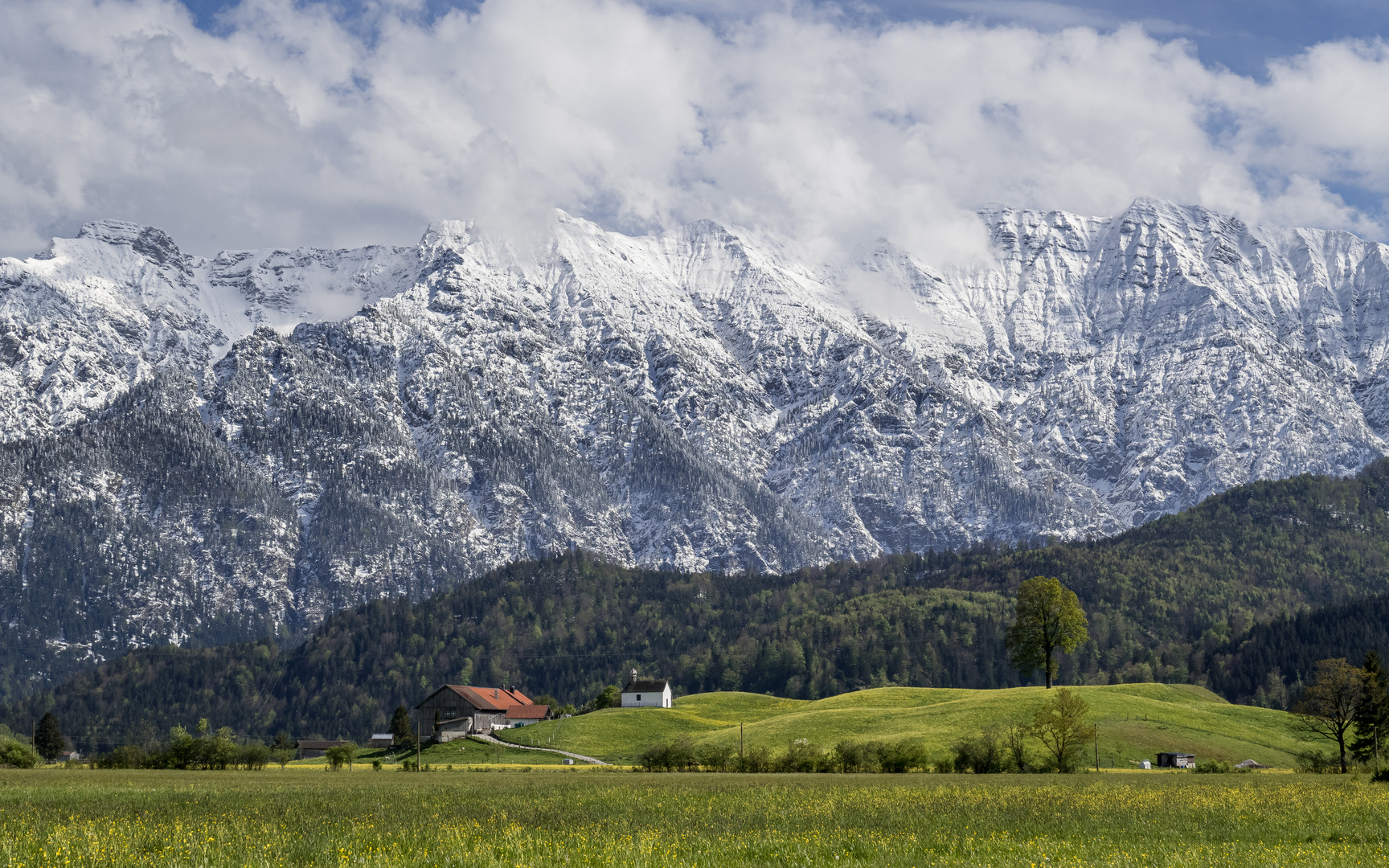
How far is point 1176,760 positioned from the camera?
345ft

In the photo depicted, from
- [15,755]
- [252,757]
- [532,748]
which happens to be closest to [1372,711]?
[532,748]

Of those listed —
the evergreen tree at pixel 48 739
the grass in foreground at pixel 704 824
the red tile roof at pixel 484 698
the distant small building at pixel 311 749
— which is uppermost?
the red tile roof at pixel 484 698

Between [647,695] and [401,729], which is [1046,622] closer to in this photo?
[647,695]

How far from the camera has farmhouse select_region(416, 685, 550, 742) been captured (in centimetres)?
17875

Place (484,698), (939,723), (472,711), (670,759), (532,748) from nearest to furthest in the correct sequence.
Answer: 1. (670,759)
2. (939,723)
3. (532,748)
4. (472,711)
5. (484,698)

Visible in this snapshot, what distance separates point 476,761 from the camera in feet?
421

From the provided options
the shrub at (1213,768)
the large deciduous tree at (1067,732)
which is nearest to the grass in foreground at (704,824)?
the large deciduous tree at (1067,732)

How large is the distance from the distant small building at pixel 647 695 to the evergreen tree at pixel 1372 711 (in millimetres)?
105172

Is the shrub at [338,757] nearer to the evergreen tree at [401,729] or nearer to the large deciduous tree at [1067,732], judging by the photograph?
the evergreen tree at [401,729]

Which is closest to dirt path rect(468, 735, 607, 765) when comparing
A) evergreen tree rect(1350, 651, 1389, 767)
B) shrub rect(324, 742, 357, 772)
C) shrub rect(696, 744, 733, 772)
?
shrub rect(696, 744, 733, 772)

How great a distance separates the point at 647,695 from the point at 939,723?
3150 inches

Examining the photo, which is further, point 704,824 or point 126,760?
point 126,760

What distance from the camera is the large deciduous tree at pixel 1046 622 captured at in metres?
137

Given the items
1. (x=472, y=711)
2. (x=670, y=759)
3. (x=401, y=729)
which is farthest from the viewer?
(x=472, y=711)
